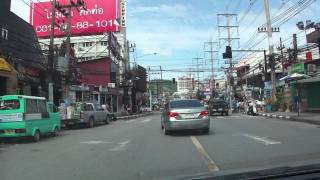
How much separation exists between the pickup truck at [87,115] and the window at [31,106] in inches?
366

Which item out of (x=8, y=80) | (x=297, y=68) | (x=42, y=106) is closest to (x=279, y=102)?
(x=297, y=68)

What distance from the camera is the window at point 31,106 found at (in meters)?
21.9

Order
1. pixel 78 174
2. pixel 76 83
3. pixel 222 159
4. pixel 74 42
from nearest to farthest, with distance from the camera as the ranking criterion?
pixel 78 174 < pixel 222 159 < pixel 76 83 < pixel 74 42

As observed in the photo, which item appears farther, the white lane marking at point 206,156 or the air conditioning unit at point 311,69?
the air conditioning unit at point 311,69

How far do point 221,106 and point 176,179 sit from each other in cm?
4602

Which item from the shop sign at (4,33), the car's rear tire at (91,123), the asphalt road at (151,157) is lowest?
the asphalt road at (151,157)

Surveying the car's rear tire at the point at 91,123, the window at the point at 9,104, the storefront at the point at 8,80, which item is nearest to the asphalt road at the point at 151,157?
the window at the point at 9,104

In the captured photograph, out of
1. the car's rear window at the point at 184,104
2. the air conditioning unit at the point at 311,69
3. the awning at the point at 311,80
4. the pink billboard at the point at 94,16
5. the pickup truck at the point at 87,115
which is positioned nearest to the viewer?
the car's rear window at the point at 184,104

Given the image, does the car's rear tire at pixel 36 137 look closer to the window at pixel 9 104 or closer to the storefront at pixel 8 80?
the window at pixel 9 104

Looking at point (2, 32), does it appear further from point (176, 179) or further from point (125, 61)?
point (125, 61)

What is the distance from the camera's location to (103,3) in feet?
237

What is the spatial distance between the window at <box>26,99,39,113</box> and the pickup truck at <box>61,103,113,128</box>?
9.29 metres

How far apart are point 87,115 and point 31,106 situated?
1098 cm

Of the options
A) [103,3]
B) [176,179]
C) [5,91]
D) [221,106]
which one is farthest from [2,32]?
[103,3]
